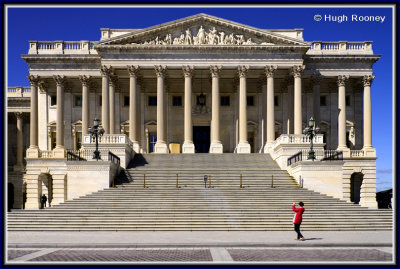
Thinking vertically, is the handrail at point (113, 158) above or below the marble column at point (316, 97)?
below

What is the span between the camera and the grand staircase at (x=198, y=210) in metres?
27.7

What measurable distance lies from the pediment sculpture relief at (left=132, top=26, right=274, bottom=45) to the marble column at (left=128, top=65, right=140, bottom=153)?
134 inches

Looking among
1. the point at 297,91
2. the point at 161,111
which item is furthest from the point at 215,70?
the point at 297,91

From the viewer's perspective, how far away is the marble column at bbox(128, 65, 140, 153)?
2098 inches

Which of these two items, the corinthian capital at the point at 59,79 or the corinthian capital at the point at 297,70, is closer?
the corinthian capital at the point at 297,70

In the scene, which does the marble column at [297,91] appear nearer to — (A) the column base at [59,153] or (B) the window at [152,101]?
(B) the window at [152,101]

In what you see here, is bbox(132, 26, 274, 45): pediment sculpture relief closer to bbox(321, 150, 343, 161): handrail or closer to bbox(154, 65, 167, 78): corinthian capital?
bbox(154, 65, 167, 78): corinthian capital

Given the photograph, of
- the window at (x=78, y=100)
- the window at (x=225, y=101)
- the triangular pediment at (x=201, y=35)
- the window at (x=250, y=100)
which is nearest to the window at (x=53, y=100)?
the window at (x=78, y=100)

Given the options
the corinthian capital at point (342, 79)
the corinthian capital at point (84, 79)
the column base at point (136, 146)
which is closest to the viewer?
the column base at point (136, 146)

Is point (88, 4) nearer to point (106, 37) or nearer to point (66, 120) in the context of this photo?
point (106, 37)

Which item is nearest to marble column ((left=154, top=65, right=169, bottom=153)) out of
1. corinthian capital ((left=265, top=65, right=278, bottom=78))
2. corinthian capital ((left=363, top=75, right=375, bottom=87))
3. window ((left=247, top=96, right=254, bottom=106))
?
corinthian capital ((left=265, top=65, right=278, bottom=78))

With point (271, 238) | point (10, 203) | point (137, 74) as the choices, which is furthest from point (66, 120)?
point (271, 238)

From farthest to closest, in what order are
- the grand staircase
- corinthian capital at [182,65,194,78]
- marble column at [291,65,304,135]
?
corinthian capital at [182,65,194,78]
marble column at [291,65,304,135]
the grand staircase

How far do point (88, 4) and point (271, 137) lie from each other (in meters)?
43.9
